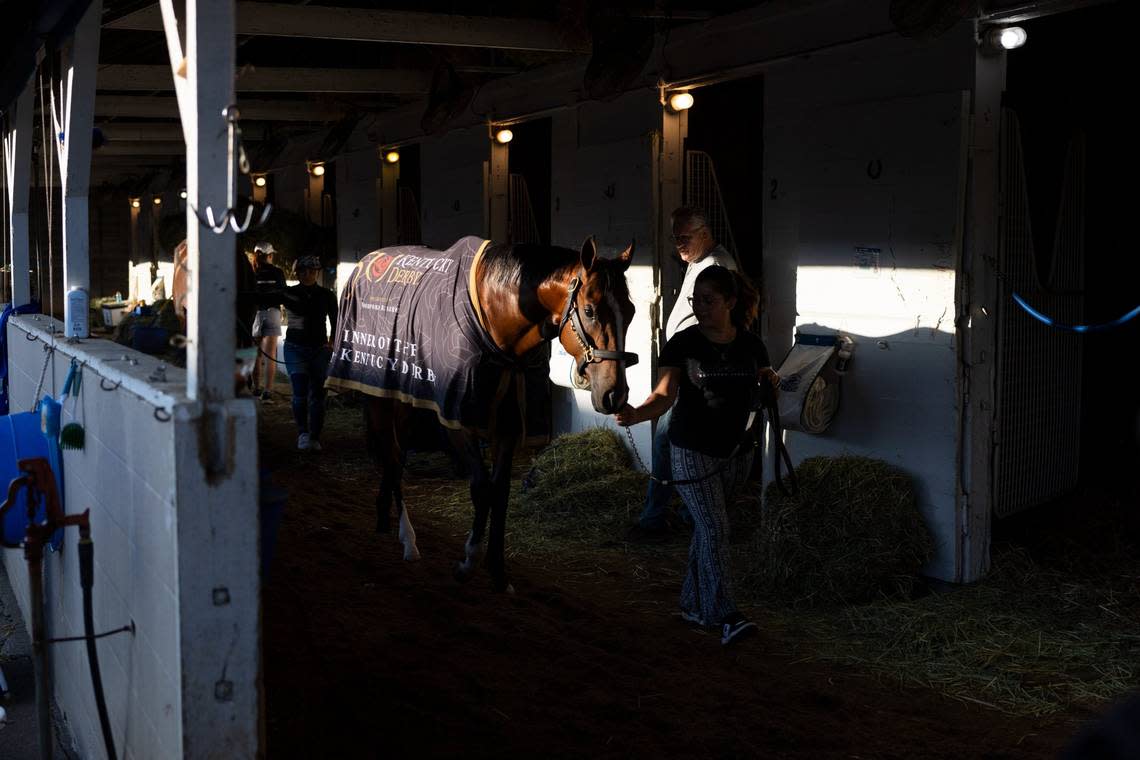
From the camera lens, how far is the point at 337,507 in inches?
268

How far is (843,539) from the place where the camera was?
16.3ft

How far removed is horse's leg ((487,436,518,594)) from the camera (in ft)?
16.3

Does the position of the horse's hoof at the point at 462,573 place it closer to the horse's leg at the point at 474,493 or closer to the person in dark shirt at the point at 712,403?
the horse's leg at the point at 474,493

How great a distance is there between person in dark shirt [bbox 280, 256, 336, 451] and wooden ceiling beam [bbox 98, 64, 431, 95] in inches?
61.0

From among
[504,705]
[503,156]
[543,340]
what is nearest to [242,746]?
[504,705]

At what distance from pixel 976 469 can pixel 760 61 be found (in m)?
2.43

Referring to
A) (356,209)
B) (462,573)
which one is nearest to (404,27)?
(462,573)

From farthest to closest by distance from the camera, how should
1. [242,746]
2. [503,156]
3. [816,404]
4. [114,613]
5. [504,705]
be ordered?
[503,156] < [816,404] < [504,705] < [114,613] < [242,746]

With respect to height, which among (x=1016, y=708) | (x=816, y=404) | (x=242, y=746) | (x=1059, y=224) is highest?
(x=1059, y=224)

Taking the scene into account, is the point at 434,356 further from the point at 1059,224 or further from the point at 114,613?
the point at 1059,224

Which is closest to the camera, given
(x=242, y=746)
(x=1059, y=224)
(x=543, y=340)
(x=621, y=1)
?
(x=242, y=746)

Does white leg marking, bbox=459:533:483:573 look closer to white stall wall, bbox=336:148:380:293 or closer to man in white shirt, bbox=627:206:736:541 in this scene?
man in white shirt, bbox=627:206:736:541

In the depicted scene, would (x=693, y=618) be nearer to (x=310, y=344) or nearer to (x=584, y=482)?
(x=584, y=482)

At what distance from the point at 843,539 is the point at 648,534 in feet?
4.69
